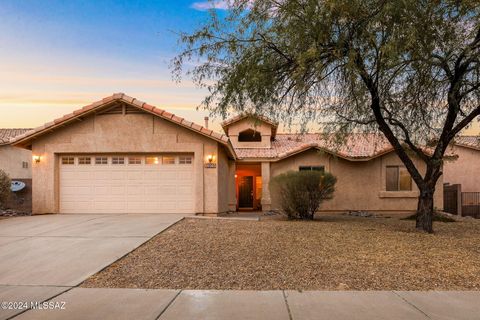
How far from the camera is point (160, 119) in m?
14.8

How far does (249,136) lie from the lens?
23062mm

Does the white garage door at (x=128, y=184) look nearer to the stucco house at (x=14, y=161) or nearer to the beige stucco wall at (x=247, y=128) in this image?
the beige stucco wall at (x=247, y=128)

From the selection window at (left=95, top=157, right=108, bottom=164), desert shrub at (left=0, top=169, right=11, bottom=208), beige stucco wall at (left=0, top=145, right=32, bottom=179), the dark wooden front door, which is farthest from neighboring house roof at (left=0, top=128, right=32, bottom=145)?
the dark wooden front door

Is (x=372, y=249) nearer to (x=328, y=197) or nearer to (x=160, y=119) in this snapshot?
(x=328, y=197)

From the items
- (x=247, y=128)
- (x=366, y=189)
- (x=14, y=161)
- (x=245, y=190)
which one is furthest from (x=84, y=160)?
(x=14, y=161)

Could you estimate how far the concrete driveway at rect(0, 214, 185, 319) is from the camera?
231 inches

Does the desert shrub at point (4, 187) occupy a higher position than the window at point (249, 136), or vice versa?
the window at point (249, 136)

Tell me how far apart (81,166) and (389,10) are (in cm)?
1249

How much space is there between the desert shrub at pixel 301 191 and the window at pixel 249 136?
26.2ft

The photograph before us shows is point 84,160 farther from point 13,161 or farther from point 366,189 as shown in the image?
point 13,161

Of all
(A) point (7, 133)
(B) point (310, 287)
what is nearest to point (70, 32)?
(B) point (310, 287)

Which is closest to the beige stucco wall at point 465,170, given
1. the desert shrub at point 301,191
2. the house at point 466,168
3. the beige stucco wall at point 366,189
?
the house at point 466,168

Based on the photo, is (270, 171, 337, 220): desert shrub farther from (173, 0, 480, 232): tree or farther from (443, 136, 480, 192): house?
(443, 136, 480, 192): house

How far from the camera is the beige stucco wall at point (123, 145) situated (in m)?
14.7
